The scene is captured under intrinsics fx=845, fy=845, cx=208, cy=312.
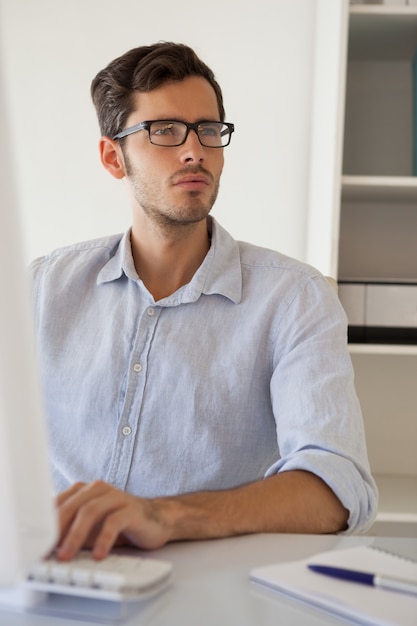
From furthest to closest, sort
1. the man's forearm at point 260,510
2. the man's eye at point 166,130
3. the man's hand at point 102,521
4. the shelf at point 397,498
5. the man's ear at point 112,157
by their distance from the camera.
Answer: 1. the shelf at point 397,498
2. the man's ear at point 112,157
3. the man's eye at point 166,130
4. the man's forearm at point 260,510
5. the man's hand at point 102,521

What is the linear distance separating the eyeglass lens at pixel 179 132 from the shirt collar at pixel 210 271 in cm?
16

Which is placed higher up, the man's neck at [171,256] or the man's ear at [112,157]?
the man's ear at [112,157]

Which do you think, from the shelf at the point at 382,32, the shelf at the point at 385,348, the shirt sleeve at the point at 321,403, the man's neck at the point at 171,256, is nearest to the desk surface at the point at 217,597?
the shirt sleeve at the point at 321,403

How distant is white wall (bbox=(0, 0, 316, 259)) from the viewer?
243 centimetres

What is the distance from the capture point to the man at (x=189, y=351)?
1188 mm

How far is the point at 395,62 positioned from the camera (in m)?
2.39

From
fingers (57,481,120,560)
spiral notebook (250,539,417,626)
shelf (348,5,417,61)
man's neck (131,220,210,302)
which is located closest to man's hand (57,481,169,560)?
fingers (57,481,120,560)

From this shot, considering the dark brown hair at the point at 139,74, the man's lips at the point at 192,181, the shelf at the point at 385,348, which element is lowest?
the shelf at the point at 385,348

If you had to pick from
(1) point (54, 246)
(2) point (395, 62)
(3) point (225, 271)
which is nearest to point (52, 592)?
(3) point (225, 271)

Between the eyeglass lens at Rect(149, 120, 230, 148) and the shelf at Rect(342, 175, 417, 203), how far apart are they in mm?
530

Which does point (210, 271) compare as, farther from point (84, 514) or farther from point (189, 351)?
point (84, 514)

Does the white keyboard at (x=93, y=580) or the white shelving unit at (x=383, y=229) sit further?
the white shelving unit at (x=383, y=229)

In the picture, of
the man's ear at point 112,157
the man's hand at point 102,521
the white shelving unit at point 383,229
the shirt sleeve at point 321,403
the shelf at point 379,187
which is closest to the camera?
the man's hand at point 102,521

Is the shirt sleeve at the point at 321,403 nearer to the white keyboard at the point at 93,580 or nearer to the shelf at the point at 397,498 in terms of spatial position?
the white keyboard at the point at 93,580
